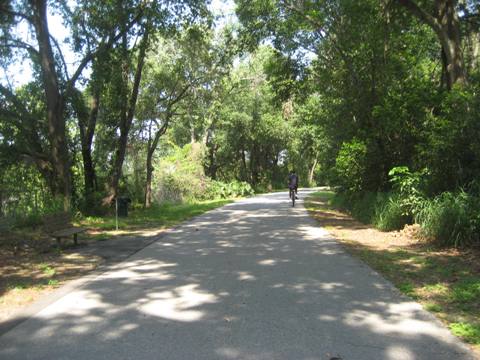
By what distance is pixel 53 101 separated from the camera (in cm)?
1689

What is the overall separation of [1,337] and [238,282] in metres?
3.38

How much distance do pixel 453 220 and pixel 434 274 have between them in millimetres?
2321

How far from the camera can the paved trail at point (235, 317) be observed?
4.35m

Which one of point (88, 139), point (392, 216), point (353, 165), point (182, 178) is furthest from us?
point (182, 178)

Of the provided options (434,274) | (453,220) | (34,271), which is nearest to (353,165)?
(453,220)

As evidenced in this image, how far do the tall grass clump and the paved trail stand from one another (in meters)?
2.18

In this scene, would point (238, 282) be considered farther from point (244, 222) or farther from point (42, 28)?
point (42, 28)

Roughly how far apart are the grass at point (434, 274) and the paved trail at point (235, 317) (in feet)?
0.84

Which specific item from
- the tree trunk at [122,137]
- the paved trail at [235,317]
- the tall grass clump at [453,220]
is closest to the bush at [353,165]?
the tall grass clump at [453,220]

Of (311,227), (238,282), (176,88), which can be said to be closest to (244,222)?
(311,227)

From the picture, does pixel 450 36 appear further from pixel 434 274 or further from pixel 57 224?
pixel 57 224

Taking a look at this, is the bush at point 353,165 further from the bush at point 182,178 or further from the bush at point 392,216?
the bush at point 182,178

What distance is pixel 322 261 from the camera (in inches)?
342

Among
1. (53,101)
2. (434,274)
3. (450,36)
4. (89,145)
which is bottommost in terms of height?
(434,274)
